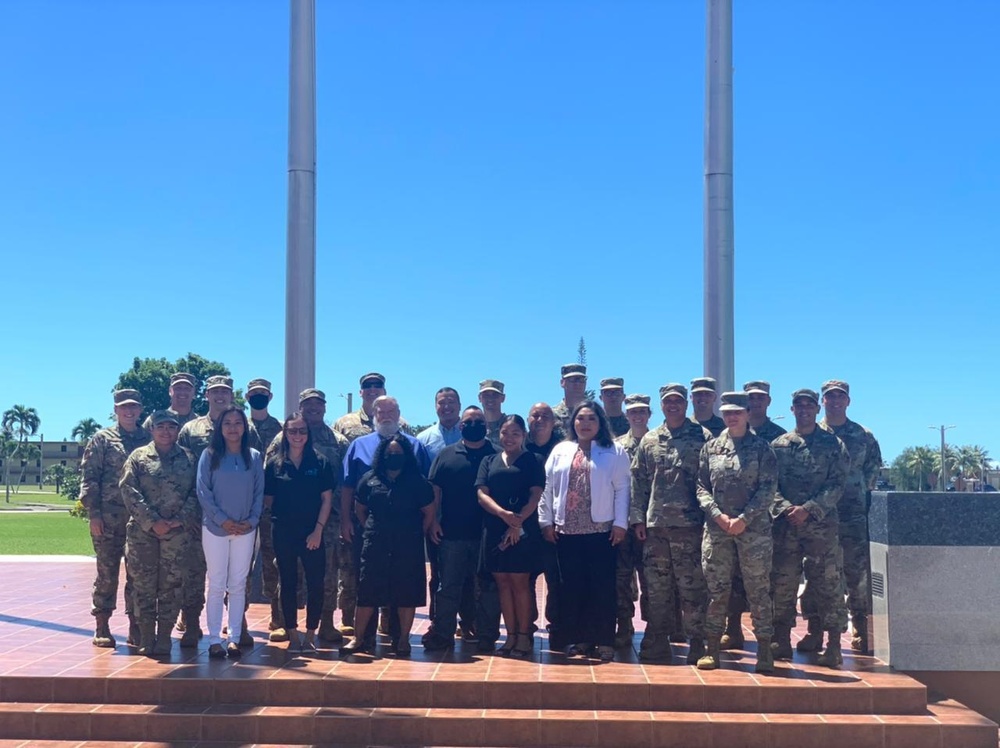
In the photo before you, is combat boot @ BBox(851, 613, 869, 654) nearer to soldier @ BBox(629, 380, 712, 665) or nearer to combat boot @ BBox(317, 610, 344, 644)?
soldier @ BBox(629, 380, 712, 665)

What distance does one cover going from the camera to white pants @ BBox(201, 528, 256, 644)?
21.7 ft

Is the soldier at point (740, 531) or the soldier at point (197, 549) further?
the soldier at point (197, 549)

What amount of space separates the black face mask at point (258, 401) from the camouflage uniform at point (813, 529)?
409 centimetres

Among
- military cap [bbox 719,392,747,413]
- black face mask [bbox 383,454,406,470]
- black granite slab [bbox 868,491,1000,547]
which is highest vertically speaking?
military cap [bbox 719,392,747,413]

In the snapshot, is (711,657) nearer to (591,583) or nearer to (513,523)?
(591,583)

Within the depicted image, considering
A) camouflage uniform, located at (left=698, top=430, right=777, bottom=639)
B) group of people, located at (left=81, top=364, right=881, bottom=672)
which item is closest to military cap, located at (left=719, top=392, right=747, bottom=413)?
group of people, located at (left=81, top=364, right=881, bottom=672)

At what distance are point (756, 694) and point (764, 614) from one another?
589mm

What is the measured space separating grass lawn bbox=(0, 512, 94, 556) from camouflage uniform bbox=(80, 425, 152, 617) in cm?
1022

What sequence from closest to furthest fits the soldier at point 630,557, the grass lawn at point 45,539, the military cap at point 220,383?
the soldier at point 630,557
the military cap at point 220,383
the grass lawn at point 45,539

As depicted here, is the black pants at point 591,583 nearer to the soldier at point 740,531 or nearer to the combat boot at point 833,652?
the soldier at point 740,531

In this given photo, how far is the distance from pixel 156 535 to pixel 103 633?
1149mm

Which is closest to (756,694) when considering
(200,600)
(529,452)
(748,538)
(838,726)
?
(838,726)

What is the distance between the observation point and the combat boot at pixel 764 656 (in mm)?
6195

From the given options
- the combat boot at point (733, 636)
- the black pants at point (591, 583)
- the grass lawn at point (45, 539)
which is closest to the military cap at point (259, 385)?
the black pants at point (591, 583)
